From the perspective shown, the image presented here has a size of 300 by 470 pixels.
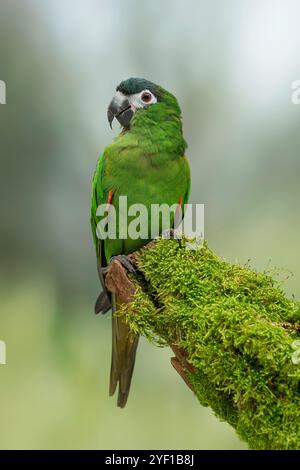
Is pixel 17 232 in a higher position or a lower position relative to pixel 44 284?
higher

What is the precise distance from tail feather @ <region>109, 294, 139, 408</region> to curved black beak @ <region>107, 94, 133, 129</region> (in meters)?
0.95

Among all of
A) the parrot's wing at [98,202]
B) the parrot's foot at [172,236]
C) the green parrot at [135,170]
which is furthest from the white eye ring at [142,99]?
the parrot's foot at [172,236]

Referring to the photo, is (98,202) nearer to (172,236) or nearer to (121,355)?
(172,236)

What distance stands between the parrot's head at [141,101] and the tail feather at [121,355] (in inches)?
37.9

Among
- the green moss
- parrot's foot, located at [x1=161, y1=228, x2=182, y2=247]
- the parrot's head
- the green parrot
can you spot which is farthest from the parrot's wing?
the green moss

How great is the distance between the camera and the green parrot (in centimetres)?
260

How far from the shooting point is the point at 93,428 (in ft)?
15.6

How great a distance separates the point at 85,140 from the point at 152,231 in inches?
103

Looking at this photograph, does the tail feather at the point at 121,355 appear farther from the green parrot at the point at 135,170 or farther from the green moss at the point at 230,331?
the green moss at the point at 230,331

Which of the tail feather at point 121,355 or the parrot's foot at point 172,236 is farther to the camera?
the tail feather at point 121,355

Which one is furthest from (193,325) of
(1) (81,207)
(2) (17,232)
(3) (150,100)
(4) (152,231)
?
(2) (17,232)

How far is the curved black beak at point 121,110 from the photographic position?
9.27 feet

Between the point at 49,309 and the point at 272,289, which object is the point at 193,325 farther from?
the point at 49,309

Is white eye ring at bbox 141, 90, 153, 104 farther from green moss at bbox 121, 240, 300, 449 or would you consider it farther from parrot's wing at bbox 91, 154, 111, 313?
green moss at bbox 121, 240, 300, 449
